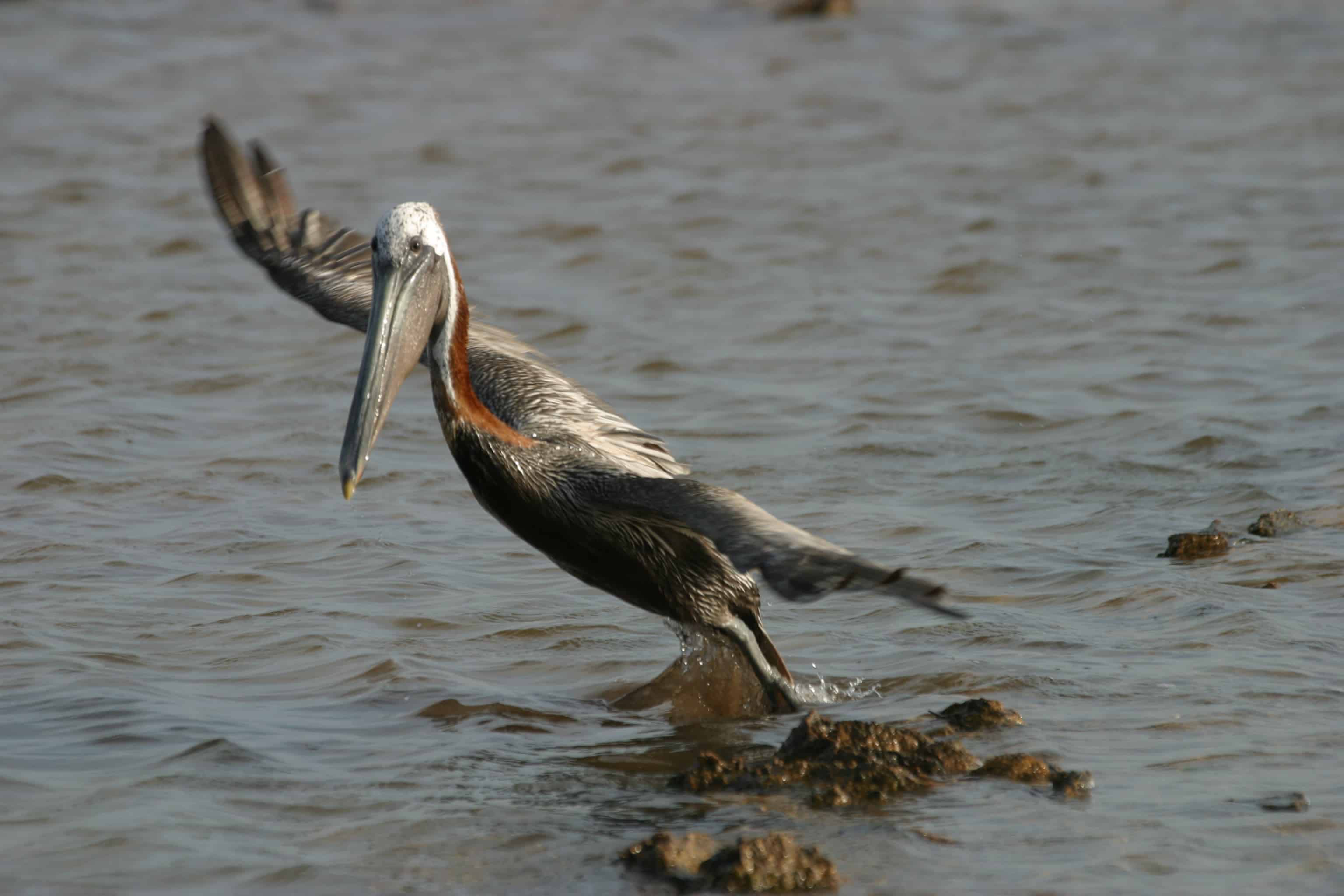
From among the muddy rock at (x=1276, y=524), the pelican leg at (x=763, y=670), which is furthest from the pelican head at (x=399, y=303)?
the muddy rock at (x=1276, y=524)

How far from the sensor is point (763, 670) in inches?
219

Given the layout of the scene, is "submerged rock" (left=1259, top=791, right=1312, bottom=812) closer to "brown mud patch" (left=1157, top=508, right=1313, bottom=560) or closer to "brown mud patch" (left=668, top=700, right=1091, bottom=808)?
"brown mud patch" (left=668, top=700, right=1091, bottom=808)

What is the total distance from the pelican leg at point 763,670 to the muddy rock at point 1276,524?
2.16 metres

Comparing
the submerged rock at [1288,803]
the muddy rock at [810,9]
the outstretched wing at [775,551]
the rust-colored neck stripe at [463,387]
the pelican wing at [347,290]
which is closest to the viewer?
the outstretched wing at [775,551]

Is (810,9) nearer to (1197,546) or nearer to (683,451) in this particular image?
(683,451)

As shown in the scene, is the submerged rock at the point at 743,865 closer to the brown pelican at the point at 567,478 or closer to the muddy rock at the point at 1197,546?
the brown pelican at the point at 567,478

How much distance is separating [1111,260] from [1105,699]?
243 inches

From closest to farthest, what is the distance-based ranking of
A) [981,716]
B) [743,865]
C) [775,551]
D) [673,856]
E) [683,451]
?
[743,865], [673,856], [775,551], [981,716], [683,451]

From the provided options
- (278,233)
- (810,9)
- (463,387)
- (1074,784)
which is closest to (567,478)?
(463,387)

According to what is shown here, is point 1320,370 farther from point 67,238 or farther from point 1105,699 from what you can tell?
point 67,238

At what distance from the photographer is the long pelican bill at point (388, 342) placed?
5.08 meters

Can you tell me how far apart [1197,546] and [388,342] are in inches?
122

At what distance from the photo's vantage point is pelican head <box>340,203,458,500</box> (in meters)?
5.12

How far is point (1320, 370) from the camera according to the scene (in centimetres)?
886
